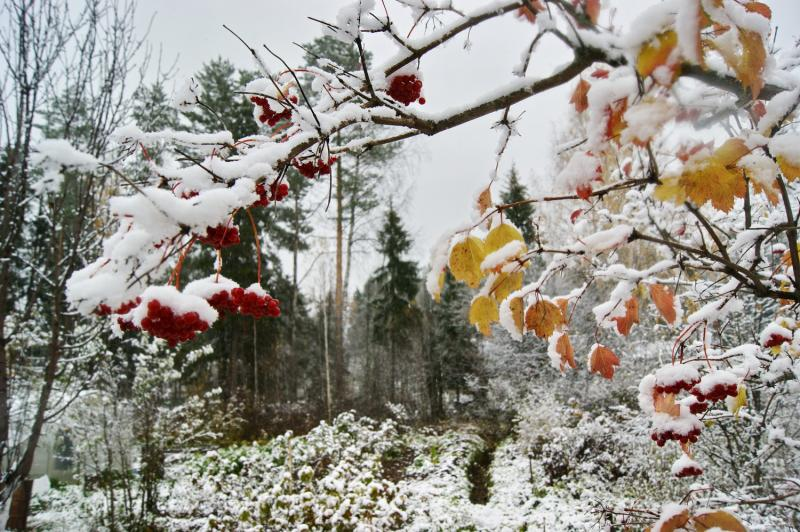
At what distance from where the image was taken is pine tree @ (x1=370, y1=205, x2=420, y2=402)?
641 inches

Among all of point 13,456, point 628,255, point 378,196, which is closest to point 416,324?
point 378,196

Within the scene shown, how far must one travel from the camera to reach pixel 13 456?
10.9ft

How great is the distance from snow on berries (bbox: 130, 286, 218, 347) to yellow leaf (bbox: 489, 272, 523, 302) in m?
0.69

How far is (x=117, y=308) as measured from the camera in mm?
695

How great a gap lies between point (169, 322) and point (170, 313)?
1.2 inches

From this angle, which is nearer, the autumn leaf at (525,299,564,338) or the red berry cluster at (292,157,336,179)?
the red berry cluster at (292,157,336,179)

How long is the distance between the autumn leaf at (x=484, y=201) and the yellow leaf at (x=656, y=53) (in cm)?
63

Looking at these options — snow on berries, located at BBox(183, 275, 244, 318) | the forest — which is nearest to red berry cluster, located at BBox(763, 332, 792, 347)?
the forest

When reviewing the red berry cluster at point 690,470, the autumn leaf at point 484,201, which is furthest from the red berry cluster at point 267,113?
the red berry cluster at point 690,470

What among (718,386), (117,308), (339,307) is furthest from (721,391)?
(339,307)

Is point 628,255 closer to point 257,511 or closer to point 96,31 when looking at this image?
point 257,511

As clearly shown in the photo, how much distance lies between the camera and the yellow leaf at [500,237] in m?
1.08

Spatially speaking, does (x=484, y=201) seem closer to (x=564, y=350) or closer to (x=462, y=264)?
(x=462, y=264)

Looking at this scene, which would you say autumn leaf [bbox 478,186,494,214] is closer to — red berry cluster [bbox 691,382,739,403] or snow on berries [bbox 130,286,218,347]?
snow on berries [bbox 130,286,218,347]
